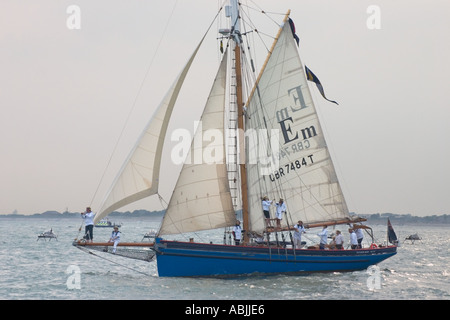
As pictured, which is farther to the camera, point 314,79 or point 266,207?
point 314,79

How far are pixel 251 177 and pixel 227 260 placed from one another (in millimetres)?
4951

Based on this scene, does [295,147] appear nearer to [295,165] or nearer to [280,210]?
[295,165]

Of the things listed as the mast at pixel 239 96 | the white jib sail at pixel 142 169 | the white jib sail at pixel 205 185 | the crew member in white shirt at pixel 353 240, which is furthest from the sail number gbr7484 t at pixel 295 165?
the white jib sail at pixel 142 169

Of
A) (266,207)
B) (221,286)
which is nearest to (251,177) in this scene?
(266,207)

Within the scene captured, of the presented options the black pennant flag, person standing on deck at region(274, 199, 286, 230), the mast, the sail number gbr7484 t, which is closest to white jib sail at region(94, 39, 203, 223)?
the mast

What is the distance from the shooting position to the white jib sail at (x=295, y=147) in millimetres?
36469

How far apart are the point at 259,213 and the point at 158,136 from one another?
7.54m

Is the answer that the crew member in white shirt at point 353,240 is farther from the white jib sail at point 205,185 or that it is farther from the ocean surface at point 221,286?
the white jib sail at point 205,185

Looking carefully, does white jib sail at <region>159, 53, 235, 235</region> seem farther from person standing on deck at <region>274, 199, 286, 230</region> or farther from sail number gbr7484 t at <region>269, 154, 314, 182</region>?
sail number gbr7484 t at <region>269, 154, 314, 182</region>

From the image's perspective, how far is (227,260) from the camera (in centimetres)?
3297

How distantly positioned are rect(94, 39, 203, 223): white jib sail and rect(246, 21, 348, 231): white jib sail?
7256 millimetres

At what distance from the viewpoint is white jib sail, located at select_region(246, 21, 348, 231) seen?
120 feet

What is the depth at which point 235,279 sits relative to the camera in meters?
33.3
